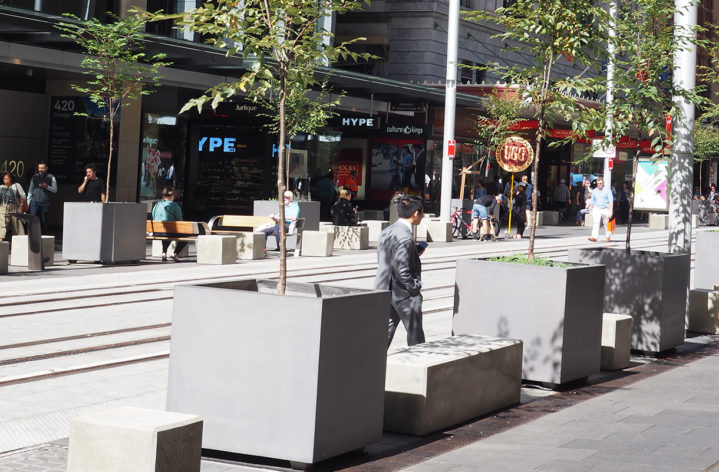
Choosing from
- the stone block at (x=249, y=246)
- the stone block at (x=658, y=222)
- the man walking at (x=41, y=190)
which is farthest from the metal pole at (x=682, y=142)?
the stone block at (x=658, y=222)

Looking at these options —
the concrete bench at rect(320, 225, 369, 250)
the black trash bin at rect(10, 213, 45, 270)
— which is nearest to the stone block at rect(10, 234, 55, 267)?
the black trash bin at rect(10, 213, 45, 270)

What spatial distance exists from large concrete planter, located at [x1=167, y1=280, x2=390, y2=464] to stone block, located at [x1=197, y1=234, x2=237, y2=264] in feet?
44.4

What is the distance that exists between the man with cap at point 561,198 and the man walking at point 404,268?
3646 centimetres

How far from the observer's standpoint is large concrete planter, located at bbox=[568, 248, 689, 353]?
11383 millimetres

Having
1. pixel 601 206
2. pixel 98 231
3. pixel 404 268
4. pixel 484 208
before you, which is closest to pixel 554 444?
pixel 404 268

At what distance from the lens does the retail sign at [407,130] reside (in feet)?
123

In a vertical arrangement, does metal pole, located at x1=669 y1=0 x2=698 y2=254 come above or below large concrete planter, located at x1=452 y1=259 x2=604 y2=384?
above

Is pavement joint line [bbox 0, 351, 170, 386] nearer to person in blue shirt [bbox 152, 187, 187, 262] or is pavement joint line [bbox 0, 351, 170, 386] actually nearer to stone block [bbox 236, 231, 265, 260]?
person in blue shirt [bbox 152, 187, 187, 262]

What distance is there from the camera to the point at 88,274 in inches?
690

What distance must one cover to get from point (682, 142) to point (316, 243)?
11.0 metres

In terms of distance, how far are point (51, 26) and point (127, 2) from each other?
9.29m

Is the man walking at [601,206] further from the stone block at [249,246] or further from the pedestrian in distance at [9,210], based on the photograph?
the pedestrian in distance at [9,210]

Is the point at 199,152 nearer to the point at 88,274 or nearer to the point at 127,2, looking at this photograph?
the point at 127,2

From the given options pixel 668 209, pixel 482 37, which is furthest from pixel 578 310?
pixel 482 37
